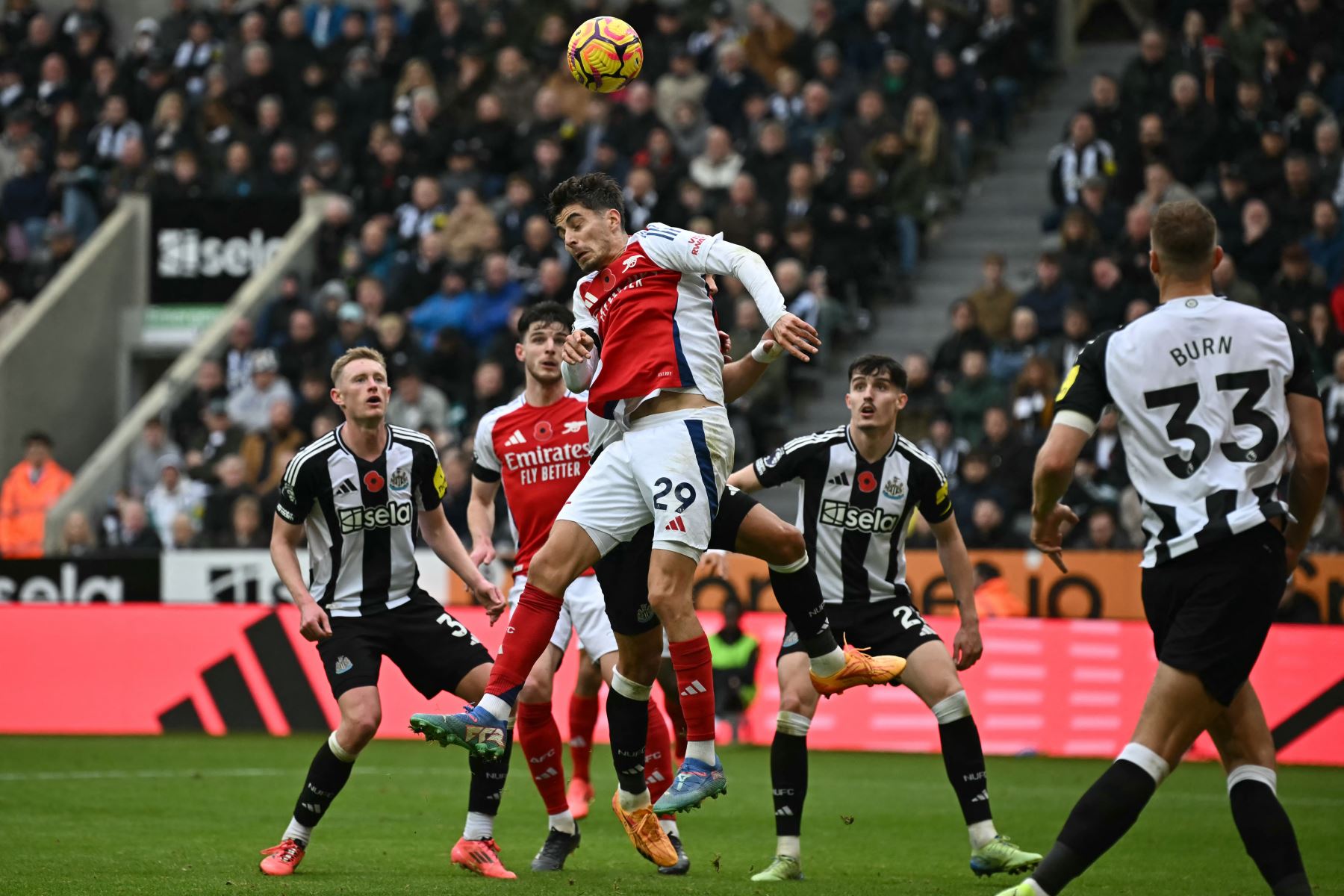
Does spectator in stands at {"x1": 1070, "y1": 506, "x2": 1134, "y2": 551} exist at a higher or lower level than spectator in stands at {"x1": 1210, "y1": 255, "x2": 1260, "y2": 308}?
lower

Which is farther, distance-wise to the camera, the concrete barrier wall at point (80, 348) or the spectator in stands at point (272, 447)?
the concrete barrier wall at point (80, 348)

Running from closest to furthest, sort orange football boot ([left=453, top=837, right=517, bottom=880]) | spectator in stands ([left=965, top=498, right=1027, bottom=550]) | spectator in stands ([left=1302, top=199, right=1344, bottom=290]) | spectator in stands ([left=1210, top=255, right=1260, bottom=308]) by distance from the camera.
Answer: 1. orange football boot ([left=453, top=837, right=517, bottom=880])
2. spectator in stands ([left=965, top=498, right=1027, bottom=550])
3. spectator in stands ([left=1210, top=255, right=1260, bottom=308])
4. spectator in stands ([left=1302, top=199, right=1344, bottom=290])

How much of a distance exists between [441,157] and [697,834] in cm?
1450

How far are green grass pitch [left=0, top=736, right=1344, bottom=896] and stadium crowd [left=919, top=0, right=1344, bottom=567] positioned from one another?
3.23 metres

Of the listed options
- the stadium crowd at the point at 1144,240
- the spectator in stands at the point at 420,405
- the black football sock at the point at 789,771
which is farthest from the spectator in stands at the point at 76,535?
the black football sock at the point at 789,771

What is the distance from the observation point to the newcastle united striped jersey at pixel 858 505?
8.63m

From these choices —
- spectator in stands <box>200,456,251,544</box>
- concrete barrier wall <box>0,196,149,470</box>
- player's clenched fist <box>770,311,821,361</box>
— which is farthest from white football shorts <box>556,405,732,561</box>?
concrete barrier wall <box>0,196,149,470</box>

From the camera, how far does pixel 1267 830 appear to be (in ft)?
20.0

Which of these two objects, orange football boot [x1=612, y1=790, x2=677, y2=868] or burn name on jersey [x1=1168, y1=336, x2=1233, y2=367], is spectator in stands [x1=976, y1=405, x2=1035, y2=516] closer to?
orange football boot [x1=612, y1=790, x2=677, y2=868]

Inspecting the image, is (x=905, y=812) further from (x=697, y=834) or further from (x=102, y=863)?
(x=102, y=863)

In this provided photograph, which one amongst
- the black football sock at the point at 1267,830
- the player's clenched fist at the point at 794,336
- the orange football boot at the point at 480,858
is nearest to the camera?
the black football sock at the point at 1267,830

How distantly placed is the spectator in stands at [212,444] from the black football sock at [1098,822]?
15.6m

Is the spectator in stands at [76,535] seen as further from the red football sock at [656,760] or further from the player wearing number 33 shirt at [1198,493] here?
the player wearing number 33 shirt at [1198,493]

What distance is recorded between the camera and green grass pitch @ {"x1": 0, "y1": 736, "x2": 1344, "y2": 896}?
25.3 ft
